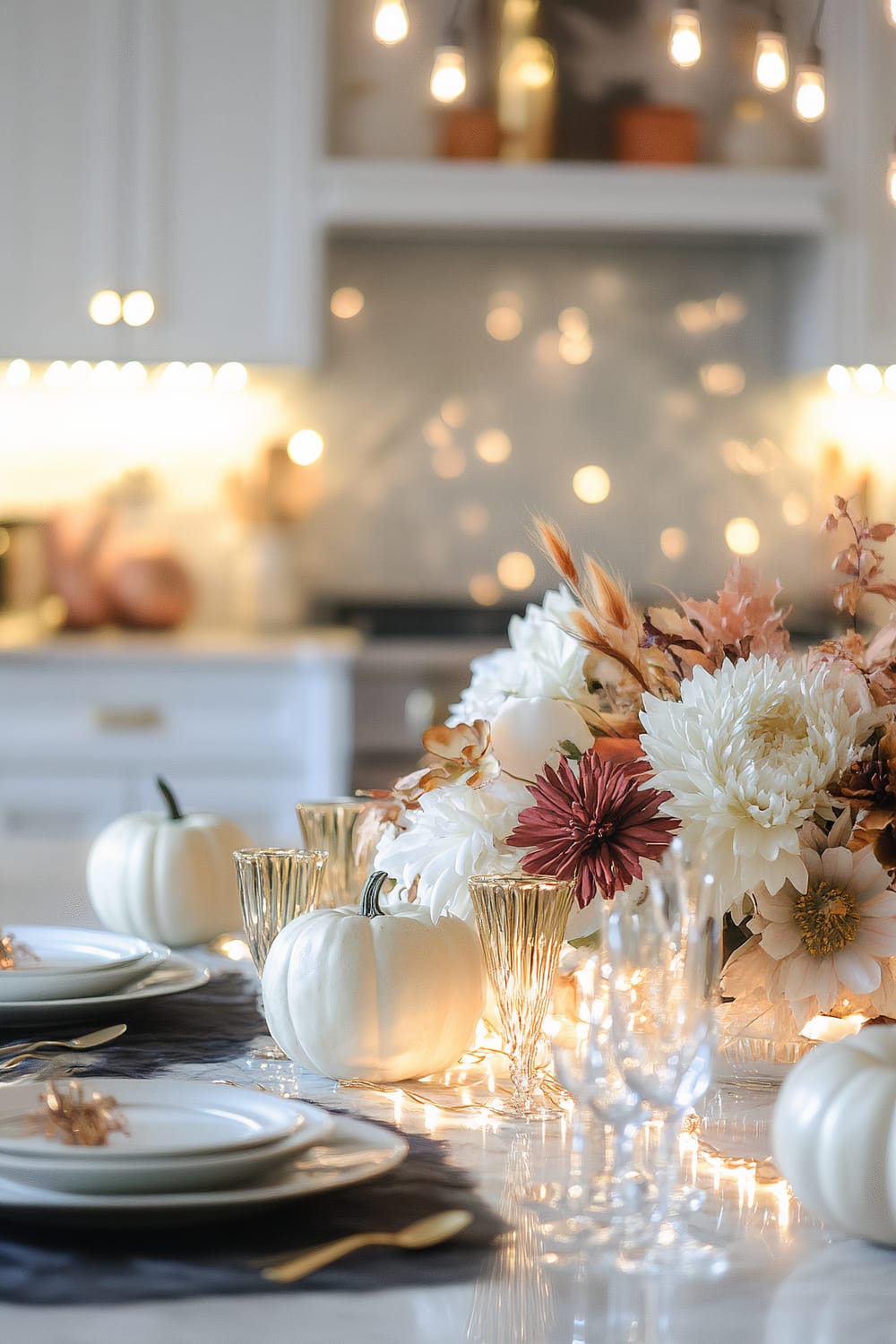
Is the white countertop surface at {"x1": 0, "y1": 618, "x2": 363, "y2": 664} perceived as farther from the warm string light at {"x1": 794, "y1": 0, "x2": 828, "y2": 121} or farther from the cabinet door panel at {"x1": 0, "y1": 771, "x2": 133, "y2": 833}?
the warm string light at {"x1": 794, "y1": 0, "x2": 828, "y2": 121}

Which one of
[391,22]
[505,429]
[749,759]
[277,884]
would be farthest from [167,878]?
[505,429]

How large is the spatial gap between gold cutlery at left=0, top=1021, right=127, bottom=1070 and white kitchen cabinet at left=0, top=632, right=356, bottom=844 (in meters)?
2.05

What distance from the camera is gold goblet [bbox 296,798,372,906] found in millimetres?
998

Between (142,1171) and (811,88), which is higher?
(811,88)

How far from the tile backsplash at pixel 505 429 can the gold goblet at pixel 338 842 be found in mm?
2455

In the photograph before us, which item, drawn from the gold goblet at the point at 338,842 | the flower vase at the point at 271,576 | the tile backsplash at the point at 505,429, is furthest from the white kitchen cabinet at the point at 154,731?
the gold goblet at the point at 338,842

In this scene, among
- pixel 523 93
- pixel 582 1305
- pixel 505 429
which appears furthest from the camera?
pixel 505 429

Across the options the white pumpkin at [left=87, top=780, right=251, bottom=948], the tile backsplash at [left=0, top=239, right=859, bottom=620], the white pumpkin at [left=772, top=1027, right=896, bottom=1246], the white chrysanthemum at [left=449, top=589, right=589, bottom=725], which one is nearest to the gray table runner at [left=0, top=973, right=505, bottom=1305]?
the white pumpkin at [left=772, top=1027, right=896, bottom=1246]

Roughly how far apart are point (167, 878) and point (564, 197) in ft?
7.62

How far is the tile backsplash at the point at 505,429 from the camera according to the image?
11.2ft

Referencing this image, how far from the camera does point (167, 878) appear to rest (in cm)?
111

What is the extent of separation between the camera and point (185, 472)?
342cm

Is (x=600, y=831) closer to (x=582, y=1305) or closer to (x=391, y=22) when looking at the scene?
(x=582, y=1305)

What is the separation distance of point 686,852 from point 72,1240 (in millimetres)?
266
